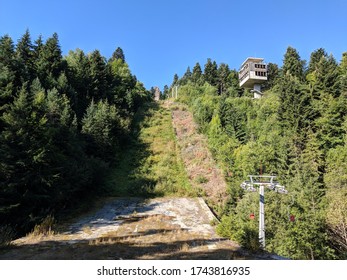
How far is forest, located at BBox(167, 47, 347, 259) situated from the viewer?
615 inches

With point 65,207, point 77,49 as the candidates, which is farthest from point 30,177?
point 77,49

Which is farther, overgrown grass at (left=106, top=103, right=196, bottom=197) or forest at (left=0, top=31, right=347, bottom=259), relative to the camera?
overgrown grass at (left=106, top=103, right=196, bottom=197)

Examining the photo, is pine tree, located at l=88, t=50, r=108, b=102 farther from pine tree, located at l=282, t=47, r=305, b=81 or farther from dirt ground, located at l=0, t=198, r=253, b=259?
pine tree, located at l=282, t=47, r=305, b=81

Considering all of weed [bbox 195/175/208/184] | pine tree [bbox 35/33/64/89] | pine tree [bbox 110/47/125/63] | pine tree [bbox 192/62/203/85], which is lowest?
weed [bbox 195/175/208/184]

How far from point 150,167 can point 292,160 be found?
45.0 feet

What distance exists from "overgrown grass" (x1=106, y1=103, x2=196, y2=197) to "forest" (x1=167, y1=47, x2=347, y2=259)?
396 centimetres

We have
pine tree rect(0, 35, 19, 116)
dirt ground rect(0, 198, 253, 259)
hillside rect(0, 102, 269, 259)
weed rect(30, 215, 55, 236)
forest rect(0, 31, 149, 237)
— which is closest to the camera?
dirt ground rect(0, 198, 253, 259)

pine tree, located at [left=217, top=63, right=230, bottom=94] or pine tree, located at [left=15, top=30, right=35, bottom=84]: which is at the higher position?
pine tree, located at [left=217, top=63, right=230, bottom=94]

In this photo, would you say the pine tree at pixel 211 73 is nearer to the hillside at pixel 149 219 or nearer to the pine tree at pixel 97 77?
the pine tree at pixel 97 77

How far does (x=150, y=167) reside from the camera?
21.9 metres

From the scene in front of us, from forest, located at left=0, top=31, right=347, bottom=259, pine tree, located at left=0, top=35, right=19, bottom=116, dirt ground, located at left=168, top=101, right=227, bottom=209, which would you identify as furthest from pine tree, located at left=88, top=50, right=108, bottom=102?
dirt ground, located at left=168, top=101, right=227, bottom=209

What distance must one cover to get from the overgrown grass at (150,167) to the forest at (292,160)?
3.96 m

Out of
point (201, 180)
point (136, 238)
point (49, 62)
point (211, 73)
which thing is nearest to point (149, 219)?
point (136, 238)

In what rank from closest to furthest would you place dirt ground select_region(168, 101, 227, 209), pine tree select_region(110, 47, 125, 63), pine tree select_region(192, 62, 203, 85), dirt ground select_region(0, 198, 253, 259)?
dirt ground select_region(0, 198, 253, 259) < dirt ground select_region(168, 101, 227, 209) < pine tree select_region(192, 62, 203, 85) < pine tree select_region(110, 47, 125, 63)
